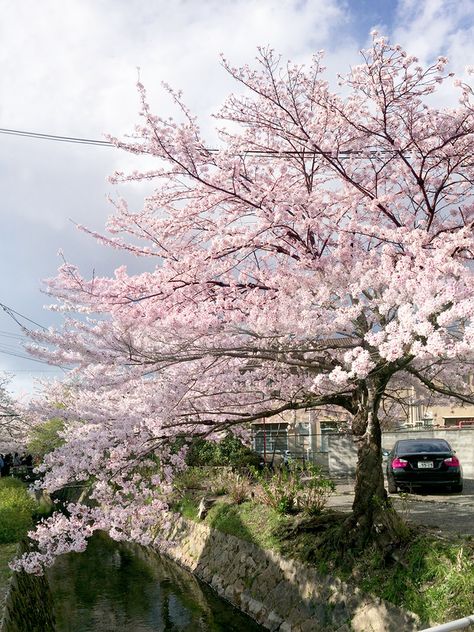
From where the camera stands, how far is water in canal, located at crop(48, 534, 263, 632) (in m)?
9.68

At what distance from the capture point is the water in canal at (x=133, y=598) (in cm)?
968

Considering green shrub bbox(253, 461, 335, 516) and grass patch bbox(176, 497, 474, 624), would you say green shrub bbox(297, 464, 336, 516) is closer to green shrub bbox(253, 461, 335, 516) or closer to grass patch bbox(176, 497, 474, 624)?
green shrub bbox(253, 461, 335, 516)

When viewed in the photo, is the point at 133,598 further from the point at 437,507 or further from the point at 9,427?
the point at 9,427

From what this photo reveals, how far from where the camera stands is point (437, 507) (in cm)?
1191

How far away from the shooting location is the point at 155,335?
8383 mm

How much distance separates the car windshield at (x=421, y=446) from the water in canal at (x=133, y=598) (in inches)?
230

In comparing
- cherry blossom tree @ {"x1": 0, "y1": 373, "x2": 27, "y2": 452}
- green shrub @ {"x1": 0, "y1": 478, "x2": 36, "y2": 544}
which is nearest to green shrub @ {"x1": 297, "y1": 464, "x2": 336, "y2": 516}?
green shrub @ {"x1": 0, "y1": 478, "x2": 36, "y2": 544}

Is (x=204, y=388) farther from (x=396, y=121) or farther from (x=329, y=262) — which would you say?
(x=396, y=121)

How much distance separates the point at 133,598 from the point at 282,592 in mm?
3803

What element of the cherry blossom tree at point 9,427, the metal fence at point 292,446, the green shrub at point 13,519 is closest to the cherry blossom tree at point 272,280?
the green shrub at point 13,519

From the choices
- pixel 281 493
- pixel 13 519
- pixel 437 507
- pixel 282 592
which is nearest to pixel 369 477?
pixel 282 592

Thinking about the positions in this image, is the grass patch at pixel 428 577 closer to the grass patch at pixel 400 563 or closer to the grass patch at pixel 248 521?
the grass patch at pixel 400 563

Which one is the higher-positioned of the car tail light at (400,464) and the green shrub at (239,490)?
the car tail light at (400,464)

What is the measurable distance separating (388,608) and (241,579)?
427 cm
